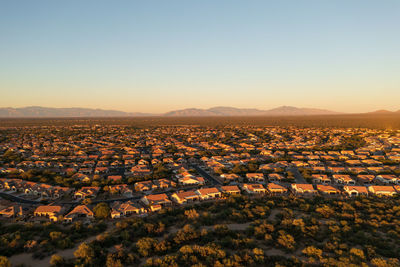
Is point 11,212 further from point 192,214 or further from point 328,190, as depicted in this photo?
point 328,190

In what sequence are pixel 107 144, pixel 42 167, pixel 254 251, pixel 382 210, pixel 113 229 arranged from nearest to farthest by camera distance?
pixel 254 251, pixel 113 229, pixel 382 210, pixel 42 167, pixel 107 144

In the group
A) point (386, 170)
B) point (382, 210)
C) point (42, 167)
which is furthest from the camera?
point (42, 167)

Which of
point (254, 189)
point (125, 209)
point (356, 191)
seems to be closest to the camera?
point (125, 209)

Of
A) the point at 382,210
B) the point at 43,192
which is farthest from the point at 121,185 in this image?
the point at 382,210

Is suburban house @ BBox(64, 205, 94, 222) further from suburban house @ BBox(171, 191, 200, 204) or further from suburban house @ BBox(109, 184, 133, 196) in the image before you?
suburban house @ BBox(171, 191, 200, 204)

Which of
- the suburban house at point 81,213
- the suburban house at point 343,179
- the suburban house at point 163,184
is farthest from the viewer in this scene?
the suburban house at point 343,179

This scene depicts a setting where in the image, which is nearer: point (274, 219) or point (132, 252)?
point (132, 252)

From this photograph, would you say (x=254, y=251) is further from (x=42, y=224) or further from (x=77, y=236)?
(x=42, y=224)

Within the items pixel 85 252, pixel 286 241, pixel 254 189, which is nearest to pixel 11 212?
pixel 85 252

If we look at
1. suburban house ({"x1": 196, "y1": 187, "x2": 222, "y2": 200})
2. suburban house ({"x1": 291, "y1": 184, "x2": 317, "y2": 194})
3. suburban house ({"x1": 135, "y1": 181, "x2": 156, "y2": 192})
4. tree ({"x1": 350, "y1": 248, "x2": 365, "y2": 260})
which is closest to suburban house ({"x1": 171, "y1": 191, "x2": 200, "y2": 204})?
suburban house ({"x1": 196, "y1": 187, "x2": 222, "y2": 200})

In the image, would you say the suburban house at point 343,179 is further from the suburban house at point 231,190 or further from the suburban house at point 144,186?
the suburban house at point 144,186

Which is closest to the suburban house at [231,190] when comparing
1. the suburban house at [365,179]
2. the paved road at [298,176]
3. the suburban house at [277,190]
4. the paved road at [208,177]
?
the suburban house at [277,190]
